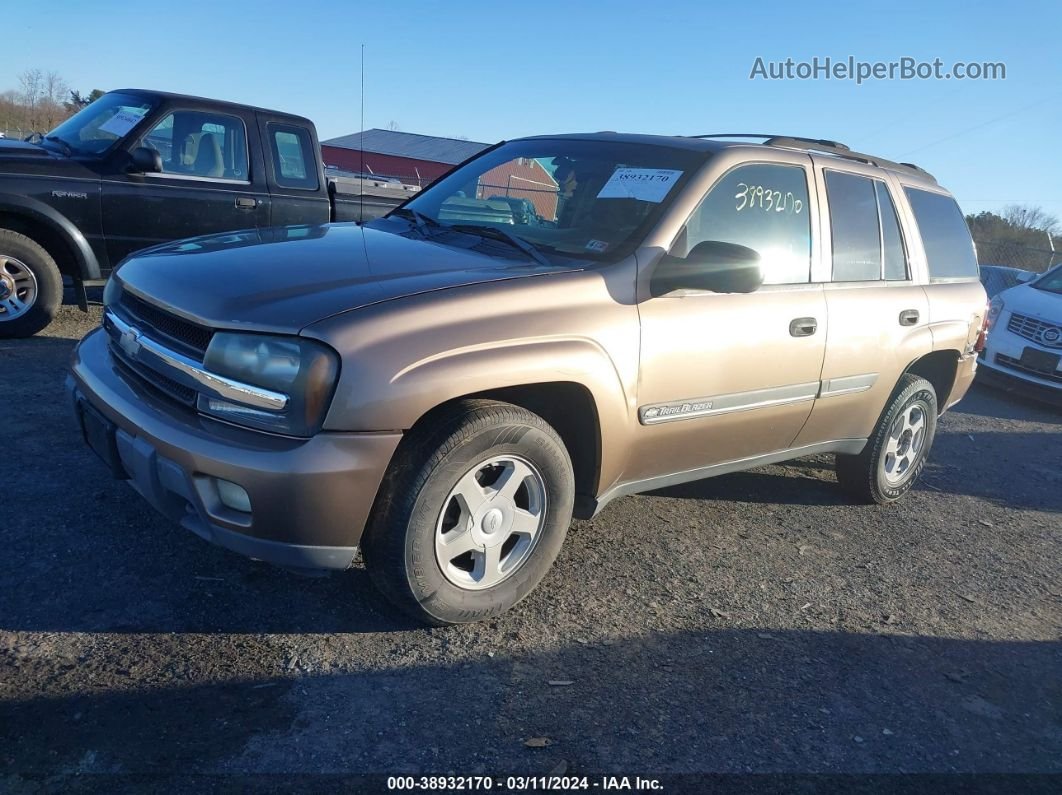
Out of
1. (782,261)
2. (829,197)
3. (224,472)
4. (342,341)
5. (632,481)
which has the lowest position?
(632,481)

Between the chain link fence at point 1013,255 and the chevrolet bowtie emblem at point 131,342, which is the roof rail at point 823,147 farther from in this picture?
the chain link fence at point 1013,255

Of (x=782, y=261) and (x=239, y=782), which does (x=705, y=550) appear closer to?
(x=782, y=261)

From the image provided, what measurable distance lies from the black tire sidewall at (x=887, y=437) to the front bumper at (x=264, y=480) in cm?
308

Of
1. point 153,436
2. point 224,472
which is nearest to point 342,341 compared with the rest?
point 224,472

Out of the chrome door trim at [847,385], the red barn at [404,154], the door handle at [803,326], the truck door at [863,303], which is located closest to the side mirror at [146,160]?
the truck door at [863,303]

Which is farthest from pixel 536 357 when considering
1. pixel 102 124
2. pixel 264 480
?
pixel 102 124

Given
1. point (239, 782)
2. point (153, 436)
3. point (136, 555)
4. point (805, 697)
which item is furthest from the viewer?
point (136, 555)

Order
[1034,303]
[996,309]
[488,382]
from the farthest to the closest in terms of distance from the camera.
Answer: [996,309] → [1034,303] → [488,382]

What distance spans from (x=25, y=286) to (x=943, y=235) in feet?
20.3

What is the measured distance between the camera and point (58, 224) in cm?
586

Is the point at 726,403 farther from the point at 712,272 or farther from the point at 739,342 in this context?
the point at 712,272

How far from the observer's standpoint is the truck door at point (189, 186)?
6.12 meters

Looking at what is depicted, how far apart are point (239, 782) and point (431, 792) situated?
51 cm

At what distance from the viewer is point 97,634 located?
2.73 metres
